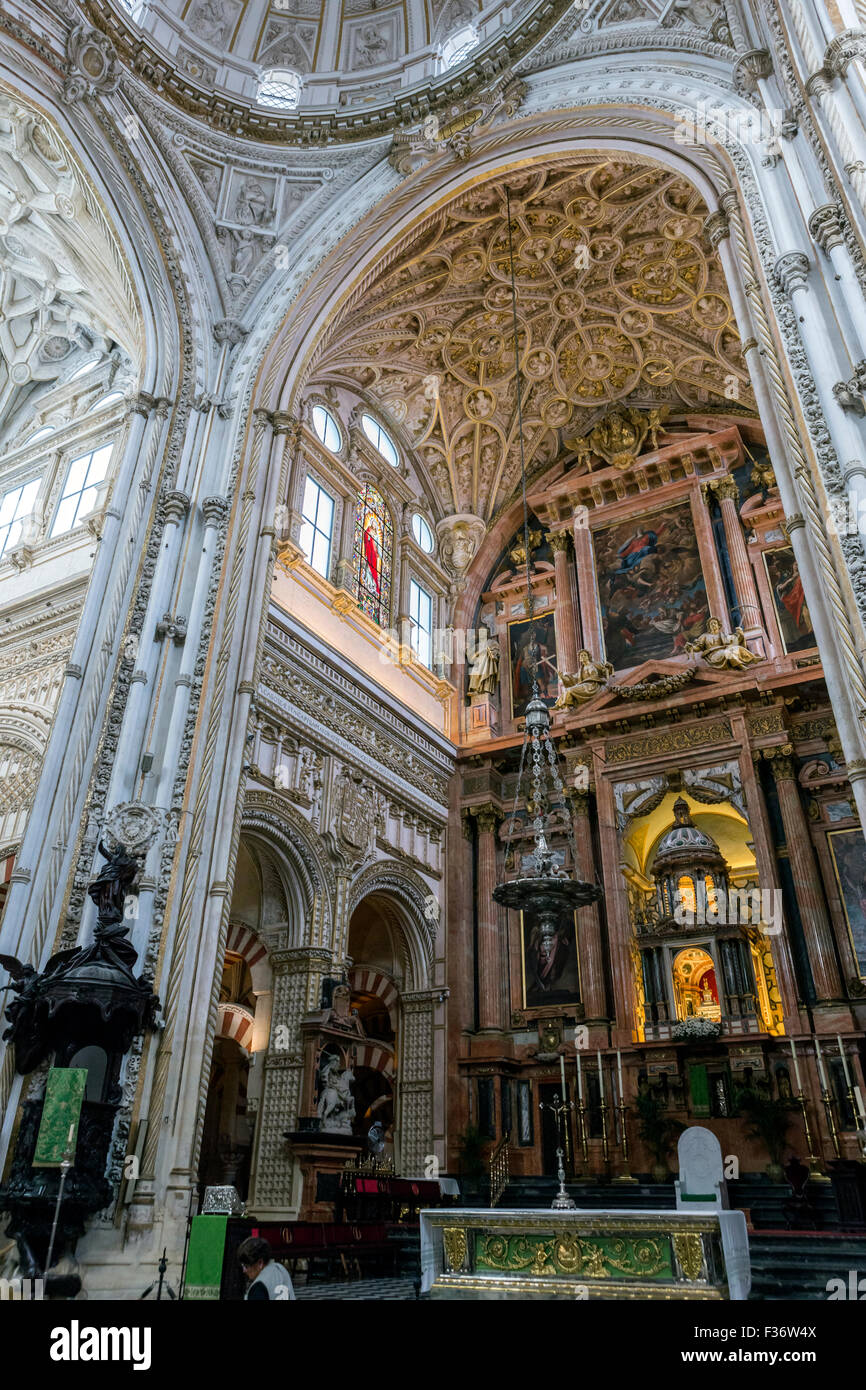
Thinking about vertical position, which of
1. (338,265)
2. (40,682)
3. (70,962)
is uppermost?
(338,265)

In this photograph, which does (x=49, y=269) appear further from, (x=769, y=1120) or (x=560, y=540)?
(x=769, y=1120)

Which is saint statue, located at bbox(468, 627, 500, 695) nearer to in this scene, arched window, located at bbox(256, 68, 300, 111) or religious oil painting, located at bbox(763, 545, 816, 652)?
religious oil painting, located at bbox(763, 545, 816, 652)

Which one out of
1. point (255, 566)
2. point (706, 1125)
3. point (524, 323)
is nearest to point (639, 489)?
point (524, 323)

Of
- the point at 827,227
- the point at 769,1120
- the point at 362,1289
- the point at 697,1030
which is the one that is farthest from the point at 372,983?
the point at 827,227

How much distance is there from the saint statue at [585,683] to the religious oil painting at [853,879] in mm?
4965

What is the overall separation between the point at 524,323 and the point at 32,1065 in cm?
1575

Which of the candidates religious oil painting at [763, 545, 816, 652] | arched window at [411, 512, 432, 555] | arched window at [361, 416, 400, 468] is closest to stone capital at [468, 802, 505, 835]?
arched window at [411, 512, 432, 555]

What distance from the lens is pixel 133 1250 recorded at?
812 centimetres

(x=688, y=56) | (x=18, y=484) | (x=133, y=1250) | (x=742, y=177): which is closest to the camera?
(x=133, y=1250)

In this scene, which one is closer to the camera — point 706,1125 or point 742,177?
point 742,177

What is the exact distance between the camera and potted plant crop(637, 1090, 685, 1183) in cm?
1334

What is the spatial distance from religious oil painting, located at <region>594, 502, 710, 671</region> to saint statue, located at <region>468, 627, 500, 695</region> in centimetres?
241

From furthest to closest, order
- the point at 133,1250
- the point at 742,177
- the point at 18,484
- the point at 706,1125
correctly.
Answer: the point at 18,484, the point at 706,1125, the point at 742,177, the point at 133,1250
